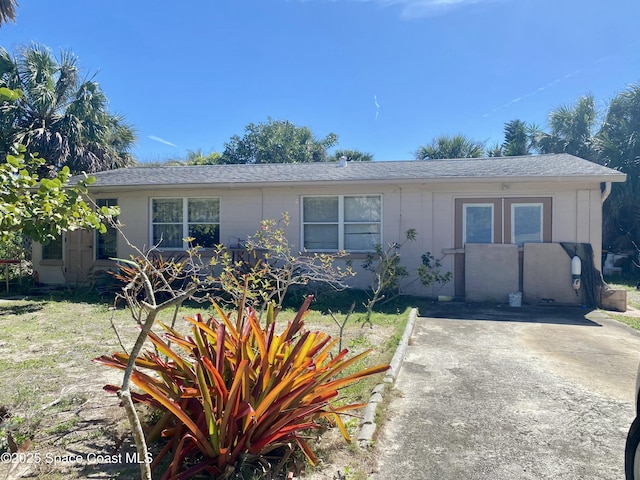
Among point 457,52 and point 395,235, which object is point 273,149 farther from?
point 395,235

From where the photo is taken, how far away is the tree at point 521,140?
21.7 m

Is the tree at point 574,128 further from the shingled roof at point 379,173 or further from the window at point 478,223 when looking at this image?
the window at point 478,223

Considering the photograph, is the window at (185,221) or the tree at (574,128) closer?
the window at (185,221)

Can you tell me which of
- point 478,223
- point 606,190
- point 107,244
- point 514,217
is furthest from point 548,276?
point 107,244

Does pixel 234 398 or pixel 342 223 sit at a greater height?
pixel 342 223

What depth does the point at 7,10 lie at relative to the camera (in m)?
11.1

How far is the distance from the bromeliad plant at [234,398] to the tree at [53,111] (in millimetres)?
13905

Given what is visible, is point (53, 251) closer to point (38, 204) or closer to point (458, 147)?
point (38, 204)

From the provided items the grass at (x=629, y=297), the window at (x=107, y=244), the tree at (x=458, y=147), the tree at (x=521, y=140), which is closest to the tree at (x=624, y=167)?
the grass at (x=629, y=297)

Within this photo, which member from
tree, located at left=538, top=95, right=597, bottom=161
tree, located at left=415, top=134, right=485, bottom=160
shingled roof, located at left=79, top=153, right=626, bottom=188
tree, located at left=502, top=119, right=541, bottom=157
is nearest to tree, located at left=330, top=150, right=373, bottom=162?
tree, located at left=415, top=134, right=485, bottom=160

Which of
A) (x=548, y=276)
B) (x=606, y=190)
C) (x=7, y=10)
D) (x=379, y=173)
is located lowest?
(x=548, y=276)

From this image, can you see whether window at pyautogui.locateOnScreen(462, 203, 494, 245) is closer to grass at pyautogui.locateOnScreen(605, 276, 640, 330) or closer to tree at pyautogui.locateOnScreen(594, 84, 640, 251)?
grass at pyautogui.locateOnScreen(605, 276, 640, 330)

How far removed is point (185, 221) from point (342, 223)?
4563 mm

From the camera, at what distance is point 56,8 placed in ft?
34.1
